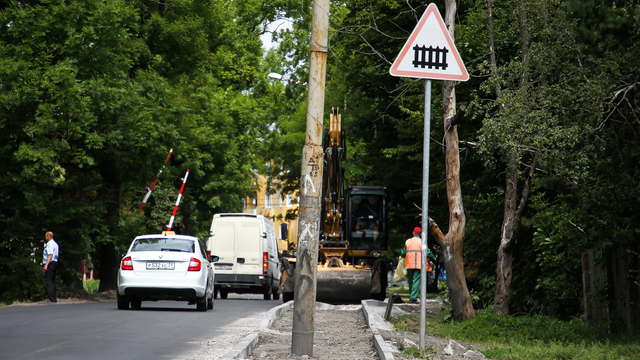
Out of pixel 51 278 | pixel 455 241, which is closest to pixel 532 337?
pixel 455 241

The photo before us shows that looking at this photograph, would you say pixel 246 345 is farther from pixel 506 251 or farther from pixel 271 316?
pixel 506 251

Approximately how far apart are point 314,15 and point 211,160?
29.4 meters

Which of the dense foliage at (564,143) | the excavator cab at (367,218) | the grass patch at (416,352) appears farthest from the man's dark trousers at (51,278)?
the grass patch at (416,352)

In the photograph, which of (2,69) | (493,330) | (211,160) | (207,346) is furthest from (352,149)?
(207,346)

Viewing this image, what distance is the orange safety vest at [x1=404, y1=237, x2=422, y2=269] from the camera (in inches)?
740

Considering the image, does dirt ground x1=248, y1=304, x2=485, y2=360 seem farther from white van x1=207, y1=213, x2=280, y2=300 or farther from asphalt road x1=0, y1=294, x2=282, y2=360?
white van x1=207, y1=213, x2=280, y2=300

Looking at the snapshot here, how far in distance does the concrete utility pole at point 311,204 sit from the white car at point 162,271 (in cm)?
772

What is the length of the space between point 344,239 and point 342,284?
2.23 meters

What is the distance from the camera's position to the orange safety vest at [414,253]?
61.7 feet

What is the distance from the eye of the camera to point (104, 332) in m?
11.4

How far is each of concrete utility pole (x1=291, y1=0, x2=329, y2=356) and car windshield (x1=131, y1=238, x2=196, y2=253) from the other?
814 centimetres

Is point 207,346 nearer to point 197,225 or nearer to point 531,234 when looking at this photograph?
point 531,234

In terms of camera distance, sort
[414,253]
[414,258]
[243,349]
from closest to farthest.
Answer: [243,349] → [414,253] → [414,258]

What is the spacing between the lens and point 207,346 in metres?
10.1
